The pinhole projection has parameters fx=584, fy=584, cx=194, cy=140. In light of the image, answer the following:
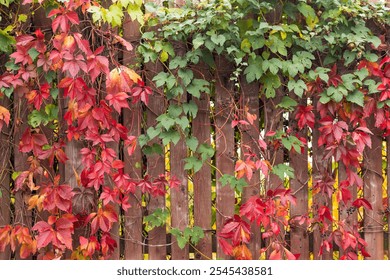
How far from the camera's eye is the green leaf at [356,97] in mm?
3535

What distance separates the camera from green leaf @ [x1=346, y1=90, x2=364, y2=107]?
11.6ft

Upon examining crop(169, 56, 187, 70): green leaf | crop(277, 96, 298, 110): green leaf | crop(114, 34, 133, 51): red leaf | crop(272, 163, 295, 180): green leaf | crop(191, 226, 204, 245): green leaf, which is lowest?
crop(191, 226, 204, 245): green leaf

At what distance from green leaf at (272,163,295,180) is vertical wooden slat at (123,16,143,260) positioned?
0.86 meters

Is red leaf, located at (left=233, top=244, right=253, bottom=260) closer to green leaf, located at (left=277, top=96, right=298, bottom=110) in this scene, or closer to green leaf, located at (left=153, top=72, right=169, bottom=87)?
green leaf, located at (left=277, top=96, right=298, bottom=110)

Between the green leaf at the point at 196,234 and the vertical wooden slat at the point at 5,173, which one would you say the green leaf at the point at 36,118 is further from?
the green leaf at the point at 196,234

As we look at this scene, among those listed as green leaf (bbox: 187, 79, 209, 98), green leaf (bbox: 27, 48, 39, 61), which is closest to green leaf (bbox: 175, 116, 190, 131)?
green leaf (bbox: 187, 79, 209, 98)

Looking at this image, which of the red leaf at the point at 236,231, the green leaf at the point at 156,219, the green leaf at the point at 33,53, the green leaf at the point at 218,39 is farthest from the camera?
the green leaf at the point at 156,219

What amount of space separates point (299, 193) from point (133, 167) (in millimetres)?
1091

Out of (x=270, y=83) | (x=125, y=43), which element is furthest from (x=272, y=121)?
(x=125, y=43)

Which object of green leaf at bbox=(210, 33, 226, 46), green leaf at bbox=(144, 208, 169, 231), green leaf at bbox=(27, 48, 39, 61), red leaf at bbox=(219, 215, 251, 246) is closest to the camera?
green leaf at bbox=(210, 33, 226, 46)

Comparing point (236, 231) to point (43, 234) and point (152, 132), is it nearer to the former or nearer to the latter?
point (152, 132)

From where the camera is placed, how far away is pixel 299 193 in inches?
150

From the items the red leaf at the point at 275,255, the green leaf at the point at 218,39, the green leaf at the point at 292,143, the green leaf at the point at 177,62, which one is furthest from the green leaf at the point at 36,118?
the red leaf at the point at 275,255

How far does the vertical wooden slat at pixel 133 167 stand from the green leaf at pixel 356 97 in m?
1.31
